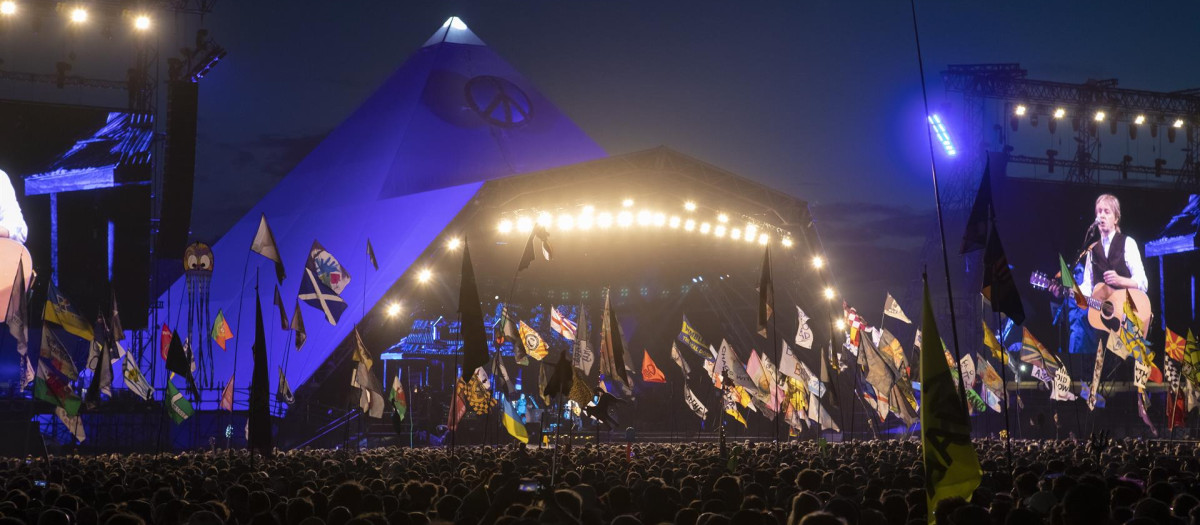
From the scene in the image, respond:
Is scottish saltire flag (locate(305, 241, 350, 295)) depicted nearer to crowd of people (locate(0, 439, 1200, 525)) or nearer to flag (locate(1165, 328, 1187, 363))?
crowd of people (locate(0, 439, 1200, 525))

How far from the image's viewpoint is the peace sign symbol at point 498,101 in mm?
48156

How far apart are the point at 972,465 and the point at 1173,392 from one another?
24682 mm

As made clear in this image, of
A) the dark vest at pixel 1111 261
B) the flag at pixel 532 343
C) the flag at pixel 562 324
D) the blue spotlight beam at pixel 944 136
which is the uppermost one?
the blue spotlight beam at pixel 944 136

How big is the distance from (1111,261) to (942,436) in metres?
46.2

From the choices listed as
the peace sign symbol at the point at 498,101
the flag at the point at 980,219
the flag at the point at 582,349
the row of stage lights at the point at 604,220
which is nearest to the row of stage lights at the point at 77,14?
the row of stage lights at the point at 604,220

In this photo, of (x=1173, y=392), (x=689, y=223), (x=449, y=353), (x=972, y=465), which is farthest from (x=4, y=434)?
(x=1173, y=392)

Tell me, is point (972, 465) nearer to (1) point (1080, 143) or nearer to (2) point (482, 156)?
→ (2) point (482, 156)

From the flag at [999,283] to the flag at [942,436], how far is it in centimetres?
652

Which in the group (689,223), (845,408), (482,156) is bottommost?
(845,408)

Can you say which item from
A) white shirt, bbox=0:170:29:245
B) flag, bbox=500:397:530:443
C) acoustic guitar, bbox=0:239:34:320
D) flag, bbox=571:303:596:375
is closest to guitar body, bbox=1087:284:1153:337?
flag, bbox=571:303:596:375

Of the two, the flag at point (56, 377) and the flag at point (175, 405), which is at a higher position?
the flag at point (56, 377)

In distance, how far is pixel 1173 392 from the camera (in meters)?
29.3

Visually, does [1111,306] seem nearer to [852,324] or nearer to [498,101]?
[852,324]

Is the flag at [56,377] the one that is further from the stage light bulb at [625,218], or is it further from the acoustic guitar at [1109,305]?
the acoustic guitar at [1109,305]
